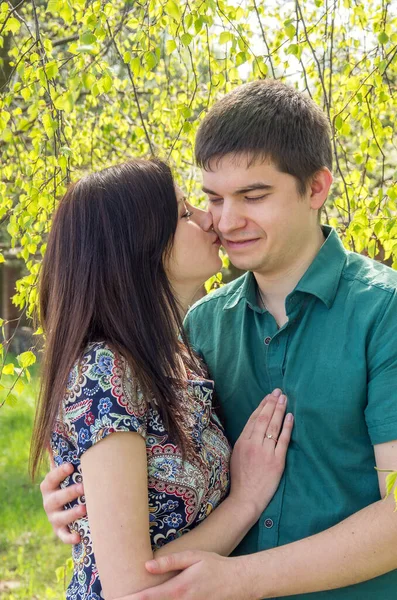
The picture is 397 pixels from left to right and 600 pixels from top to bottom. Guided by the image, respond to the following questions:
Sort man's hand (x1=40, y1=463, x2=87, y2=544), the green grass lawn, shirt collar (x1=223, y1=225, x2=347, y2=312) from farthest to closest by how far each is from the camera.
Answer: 1. the green grass lawn
2. shirt collar (x1=223, y1=225, x2=347, y2=312)
3. man's hand (x1=40, y1=463, x2=87, y2=544)

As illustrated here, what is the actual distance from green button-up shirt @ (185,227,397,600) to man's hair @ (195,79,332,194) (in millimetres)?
239

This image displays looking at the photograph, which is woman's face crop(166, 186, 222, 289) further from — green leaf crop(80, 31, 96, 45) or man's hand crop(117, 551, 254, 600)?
green leaf crop(80, 31, 96, 45)

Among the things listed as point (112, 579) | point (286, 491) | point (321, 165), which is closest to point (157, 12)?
point (321, 165)

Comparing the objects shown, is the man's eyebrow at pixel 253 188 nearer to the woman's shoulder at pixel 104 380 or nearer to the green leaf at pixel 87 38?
the woman's shoulder at pixel 104 380

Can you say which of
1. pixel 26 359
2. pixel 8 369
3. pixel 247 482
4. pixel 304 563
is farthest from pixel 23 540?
pixel 304 563

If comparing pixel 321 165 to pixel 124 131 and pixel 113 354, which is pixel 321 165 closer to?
pixel 113 354

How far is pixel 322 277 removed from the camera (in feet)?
6.40

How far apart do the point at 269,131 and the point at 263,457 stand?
2.69 ft

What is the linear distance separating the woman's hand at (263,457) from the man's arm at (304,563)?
197mm

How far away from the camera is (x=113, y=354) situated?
1717mm

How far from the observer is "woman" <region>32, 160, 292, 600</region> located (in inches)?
63.9

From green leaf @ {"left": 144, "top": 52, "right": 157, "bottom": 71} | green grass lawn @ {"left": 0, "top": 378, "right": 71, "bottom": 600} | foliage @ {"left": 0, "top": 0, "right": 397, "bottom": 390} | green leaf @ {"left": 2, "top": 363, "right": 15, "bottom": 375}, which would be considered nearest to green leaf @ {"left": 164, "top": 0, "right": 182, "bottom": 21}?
foliage @ {"left": 0, "top": 0, "right": 397, "bottom": 390}

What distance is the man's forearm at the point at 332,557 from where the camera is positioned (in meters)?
1.68

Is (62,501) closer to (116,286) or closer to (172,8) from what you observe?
(116,286)
